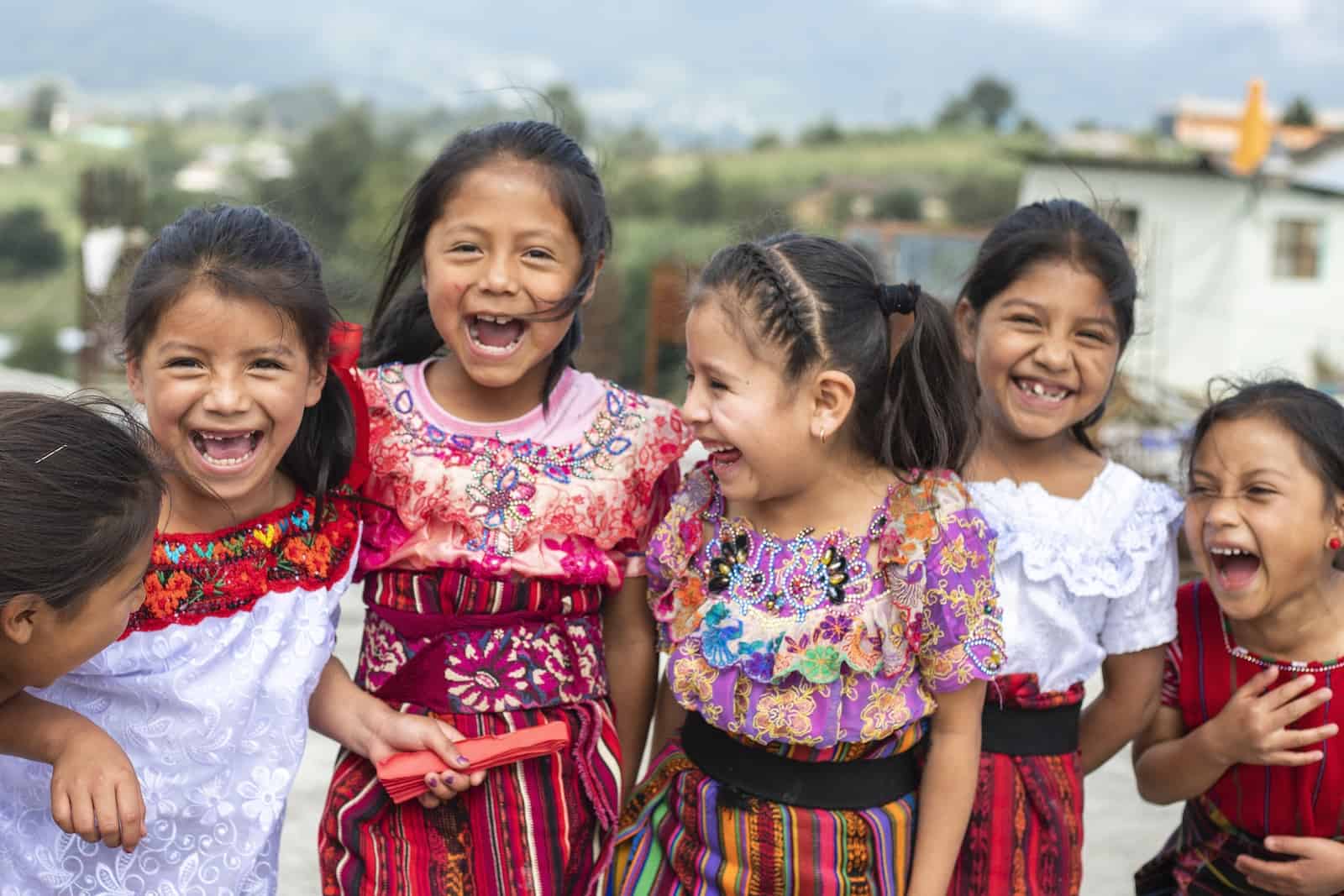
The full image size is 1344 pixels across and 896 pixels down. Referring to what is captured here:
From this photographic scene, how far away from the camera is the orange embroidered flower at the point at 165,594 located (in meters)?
1.90

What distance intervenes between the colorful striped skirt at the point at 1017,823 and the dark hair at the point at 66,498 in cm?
131

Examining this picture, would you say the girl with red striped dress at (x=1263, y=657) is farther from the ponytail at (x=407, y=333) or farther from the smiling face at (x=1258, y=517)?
the ponytail at (x=407, y=333)

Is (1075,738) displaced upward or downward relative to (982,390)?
downward

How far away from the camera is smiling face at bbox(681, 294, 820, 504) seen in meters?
1.95

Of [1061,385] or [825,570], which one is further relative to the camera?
[1061,385]

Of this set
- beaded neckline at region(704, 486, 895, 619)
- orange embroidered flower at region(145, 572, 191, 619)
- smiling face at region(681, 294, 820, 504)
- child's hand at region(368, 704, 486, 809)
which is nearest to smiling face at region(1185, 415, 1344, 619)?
beaded neckline at region(704, 486, 895, 619)

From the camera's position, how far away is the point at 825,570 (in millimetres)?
1986

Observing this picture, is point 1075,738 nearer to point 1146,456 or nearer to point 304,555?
point 304,555

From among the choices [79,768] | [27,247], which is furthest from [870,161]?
[79,768]

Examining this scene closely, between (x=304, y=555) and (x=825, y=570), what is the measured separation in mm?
775

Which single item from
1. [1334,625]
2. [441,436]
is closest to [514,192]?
[441,436]

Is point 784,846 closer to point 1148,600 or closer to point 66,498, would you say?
point 1148,600

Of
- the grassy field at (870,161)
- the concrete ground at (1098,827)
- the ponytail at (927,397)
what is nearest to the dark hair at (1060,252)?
the ponytail at (927,397)

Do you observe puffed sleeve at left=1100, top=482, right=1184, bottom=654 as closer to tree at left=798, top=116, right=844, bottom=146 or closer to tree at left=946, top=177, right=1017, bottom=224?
tree at left=946, top=177, right=1017, bottom=224
